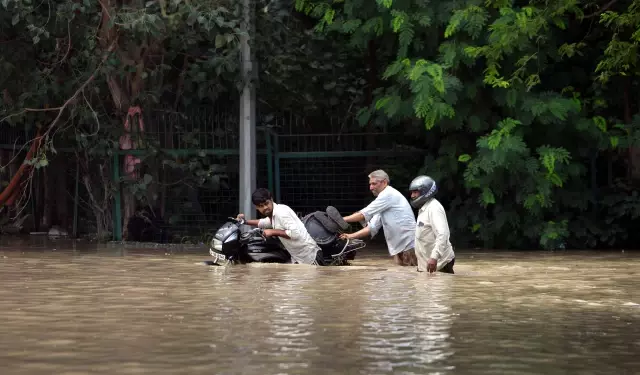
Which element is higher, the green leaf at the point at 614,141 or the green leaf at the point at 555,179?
the green leaf at the point at 614,141

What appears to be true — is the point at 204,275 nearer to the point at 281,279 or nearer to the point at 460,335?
the point at 281,279

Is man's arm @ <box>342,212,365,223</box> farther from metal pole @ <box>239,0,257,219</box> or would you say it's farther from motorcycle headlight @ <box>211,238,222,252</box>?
metal pole @ <box>239,0,257,219</box>

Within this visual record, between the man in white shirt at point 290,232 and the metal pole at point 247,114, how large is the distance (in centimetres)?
465

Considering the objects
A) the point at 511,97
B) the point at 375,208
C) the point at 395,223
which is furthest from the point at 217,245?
the point at 511,97

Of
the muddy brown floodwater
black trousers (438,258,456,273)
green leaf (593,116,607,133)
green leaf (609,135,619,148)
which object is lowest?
the muddy brown floodwater

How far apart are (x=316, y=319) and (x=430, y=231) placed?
18.6ft

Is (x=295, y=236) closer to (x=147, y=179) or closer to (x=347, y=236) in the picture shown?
(x=347, y=236)

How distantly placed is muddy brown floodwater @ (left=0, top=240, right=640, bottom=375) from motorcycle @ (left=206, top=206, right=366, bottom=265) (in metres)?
0.50

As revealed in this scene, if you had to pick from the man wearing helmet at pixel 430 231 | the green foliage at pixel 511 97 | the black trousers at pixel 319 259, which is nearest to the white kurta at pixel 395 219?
the black trousers at pixel 319 259

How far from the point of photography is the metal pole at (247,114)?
23812 millimetres

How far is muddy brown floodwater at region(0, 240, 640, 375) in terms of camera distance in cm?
889

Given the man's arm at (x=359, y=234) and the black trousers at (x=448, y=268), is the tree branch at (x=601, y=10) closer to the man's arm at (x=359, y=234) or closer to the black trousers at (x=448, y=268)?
the man's arm at (x=359, y=234)

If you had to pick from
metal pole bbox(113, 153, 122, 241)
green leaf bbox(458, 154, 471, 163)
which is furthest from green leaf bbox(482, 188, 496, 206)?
metal pole bbox(113, 153, 122, 241)

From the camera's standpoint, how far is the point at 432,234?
1705 centimetres
